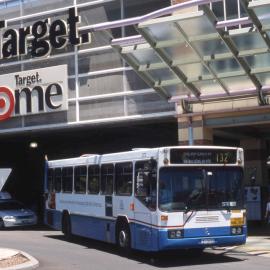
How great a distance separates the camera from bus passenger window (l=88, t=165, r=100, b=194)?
1695cm

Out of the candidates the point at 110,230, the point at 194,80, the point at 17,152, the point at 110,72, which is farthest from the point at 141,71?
the point at 17,152

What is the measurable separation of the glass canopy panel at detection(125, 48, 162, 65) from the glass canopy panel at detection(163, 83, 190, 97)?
4.27ft

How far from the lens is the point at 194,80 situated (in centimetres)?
1916

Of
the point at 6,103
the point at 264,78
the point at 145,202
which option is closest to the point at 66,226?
the point at 145,202

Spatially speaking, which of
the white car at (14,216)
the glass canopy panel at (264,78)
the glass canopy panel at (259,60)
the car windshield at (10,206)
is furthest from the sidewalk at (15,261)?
A: the car windshield at (10,206)

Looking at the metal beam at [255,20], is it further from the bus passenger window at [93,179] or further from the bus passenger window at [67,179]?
the bus passenger window at [67,179]

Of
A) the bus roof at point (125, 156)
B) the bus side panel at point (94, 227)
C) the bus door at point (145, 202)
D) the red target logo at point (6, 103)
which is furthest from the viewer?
the red target logo at point (6, 103)

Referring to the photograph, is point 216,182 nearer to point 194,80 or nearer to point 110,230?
point 110,230

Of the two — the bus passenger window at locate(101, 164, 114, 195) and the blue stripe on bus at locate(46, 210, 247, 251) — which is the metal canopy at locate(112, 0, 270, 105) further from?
the blue stripe on bus at locate(46, 210, 247, 251)

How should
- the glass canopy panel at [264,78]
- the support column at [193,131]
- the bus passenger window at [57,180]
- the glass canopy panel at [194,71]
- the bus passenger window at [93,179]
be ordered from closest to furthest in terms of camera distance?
the bus passenger window at [93,179] < the glass canopy panel at [264,78] < the glass canopy panel at [194,71] < the bus passenger window at [57,180] < the support column at [193,131]

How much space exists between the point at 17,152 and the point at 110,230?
954 inches

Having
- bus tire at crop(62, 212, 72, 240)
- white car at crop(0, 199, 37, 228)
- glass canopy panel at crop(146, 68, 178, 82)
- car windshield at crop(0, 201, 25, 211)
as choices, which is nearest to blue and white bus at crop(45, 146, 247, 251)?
bus tire at crop(62, 212, 72, 240)

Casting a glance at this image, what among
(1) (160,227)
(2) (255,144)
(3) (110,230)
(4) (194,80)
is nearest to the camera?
(1) (160,227)

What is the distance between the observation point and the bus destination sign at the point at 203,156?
44.8 ft
